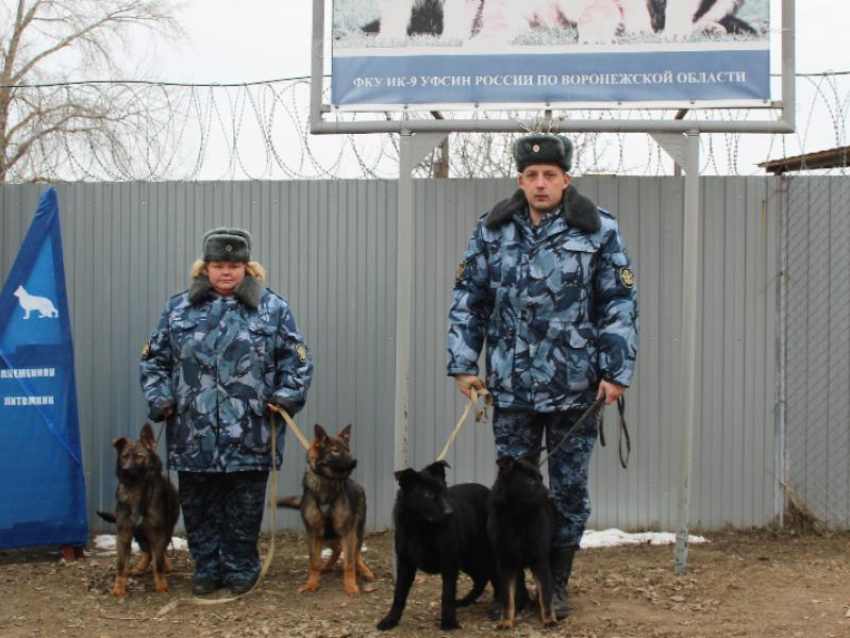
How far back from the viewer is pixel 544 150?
464 centimetres

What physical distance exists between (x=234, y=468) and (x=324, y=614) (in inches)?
33.7

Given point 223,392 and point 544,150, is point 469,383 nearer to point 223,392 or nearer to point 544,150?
point 544,150

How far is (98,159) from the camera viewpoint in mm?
6914

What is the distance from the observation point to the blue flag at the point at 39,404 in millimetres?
5922

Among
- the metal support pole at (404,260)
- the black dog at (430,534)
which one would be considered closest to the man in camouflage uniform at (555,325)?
the black dog at (430,534)

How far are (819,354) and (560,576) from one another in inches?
102

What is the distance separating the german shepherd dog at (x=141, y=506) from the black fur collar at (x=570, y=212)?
215 centimetres

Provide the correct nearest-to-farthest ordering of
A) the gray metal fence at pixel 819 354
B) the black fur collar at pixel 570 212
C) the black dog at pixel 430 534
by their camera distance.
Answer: the black dog at pixel 430 534 < the black fur collar at pixel 570 212 < the gray metal fence at pixel 819 354

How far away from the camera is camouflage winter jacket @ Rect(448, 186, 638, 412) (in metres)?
4.58

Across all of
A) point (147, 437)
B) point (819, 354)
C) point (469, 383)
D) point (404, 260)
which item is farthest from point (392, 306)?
point (819, 354)

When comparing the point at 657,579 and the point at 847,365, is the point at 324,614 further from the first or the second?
the point at 847,365

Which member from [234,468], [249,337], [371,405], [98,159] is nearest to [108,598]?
[234,468]

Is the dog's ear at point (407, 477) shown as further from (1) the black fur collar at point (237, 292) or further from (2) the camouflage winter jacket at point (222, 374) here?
(1) the black fur collar at point (237, 292)

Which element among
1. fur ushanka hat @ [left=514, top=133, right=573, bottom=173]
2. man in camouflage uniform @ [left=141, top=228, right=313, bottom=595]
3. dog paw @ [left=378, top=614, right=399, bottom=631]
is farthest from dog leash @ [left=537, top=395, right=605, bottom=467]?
man in camouflage uniform @ [left=141, top=228, right=313, bottom=595]
